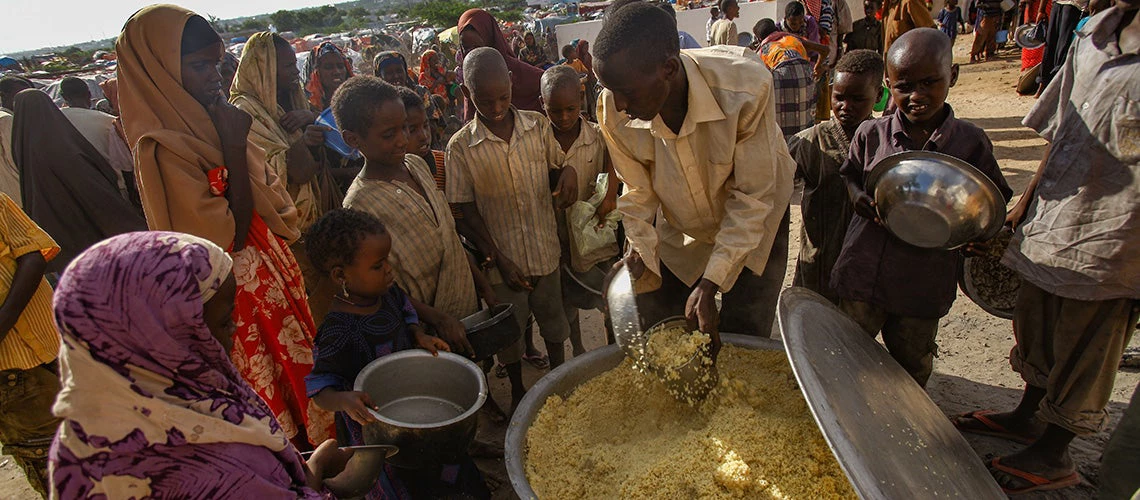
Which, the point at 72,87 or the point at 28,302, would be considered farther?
the point at 72,87

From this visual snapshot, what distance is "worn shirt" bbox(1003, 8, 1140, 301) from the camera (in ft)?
6.17

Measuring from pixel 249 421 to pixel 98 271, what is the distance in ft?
1.39

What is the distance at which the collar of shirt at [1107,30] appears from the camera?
1.91 m

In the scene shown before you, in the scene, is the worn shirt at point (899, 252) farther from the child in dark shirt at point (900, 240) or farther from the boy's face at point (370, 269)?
the boy's face at point (370, 269)

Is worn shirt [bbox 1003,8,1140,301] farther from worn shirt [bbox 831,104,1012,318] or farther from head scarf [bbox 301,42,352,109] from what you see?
head scarf [bbox 301,42,352,109]

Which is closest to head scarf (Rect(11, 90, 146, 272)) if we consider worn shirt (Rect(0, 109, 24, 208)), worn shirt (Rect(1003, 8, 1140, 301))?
worn shirt (Rect(0, 109, 24, 208))

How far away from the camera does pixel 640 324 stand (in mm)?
2168

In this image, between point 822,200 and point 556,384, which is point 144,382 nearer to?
point 556,384

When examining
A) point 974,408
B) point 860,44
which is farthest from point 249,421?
point 860,44

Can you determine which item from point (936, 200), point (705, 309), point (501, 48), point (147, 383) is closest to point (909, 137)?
point (936, 200)

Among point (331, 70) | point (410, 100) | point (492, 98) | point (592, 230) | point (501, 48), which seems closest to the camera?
point (492, 98)

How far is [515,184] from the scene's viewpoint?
2848mm

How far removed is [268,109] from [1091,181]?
3.77m

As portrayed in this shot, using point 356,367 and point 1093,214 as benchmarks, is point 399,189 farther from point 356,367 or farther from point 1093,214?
point 1093,214
